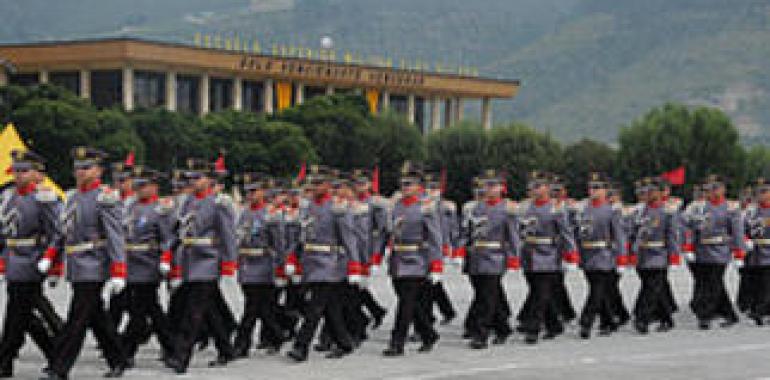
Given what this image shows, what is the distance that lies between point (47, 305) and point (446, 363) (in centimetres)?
382

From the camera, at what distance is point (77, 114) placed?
54344mm

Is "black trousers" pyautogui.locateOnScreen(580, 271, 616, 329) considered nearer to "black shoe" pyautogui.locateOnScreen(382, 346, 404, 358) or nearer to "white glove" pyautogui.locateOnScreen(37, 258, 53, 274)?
"black shoe" pyautogui.locateOnScreen(382, 346, 404, 358)

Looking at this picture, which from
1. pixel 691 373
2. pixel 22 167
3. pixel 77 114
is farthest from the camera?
pixel 77 114

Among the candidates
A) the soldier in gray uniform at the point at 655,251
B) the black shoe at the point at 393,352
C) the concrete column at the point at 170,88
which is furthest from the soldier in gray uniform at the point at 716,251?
the concrete column at the point at 170,88

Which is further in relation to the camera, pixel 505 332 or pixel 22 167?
pixel 505 332

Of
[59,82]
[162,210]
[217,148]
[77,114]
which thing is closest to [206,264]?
[162,210]

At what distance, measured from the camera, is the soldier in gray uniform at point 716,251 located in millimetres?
17750

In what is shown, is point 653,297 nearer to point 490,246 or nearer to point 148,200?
point 490,246

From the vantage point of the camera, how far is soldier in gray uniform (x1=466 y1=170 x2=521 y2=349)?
1492 cm

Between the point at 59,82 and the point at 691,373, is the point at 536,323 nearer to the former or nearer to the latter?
the point at 691,373

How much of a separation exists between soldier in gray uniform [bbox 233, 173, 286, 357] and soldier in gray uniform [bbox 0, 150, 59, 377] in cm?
258

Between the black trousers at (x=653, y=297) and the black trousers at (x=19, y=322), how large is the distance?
7715mm

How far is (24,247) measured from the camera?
461 inches

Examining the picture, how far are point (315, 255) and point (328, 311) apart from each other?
582mm
